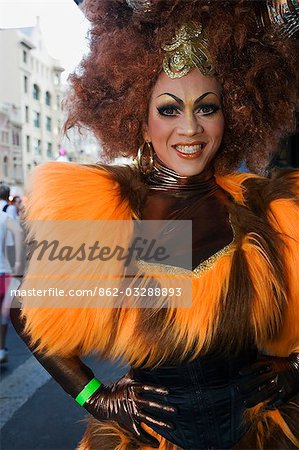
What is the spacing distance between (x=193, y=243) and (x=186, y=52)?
1.70ft

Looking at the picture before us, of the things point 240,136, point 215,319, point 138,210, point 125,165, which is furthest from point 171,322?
point 240,136

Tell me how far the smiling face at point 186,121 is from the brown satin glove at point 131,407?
0.61 m

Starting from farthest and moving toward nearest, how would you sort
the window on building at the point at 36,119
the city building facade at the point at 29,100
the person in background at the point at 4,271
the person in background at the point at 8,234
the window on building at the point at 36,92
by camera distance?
the window on building at the point at 36,119
the window on building at the point at 36,92
the city building facade at the point at 29,100
the person in background at the point at 8,234
the person in background at the point at 4,271

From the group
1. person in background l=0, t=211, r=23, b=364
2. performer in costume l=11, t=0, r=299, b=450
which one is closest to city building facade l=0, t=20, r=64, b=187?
person in background l=0, t=211, r=23, b=364

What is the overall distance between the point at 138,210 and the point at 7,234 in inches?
115

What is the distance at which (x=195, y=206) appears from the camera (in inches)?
53.6

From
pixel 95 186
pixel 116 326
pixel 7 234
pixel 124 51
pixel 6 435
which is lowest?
pixel 6 435

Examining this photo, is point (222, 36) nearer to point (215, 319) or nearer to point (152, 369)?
point (215, 319)

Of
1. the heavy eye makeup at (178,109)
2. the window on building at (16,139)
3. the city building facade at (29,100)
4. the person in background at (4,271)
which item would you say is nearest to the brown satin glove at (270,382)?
the heavy eye makeup at (178,109)

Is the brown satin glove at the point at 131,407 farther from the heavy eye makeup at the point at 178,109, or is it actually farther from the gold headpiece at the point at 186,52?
the gold headpiece at the point at 186,52

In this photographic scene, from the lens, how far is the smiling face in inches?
50.6

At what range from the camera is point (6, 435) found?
277cm

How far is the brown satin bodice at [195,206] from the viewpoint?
4.22 feet

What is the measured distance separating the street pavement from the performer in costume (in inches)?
46.0
